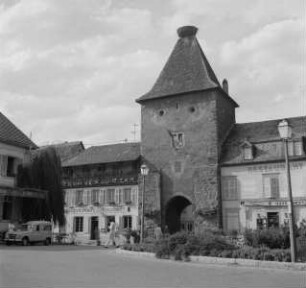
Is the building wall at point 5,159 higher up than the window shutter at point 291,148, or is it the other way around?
the window shutter at point 291,148

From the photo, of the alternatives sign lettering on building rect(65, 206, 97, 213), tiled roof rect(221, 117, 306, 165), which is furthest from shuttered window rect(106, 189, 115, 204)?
tiled roof rect(221, 117, 306, 165)

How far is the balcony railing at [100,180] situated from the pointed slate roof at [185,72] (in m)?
7.10

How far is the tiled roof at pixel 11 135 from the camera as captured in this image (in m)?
31.0

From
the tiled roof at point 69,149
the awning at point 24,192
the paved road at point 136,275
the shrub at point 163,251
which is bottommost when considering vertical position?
the paved road at point 136,275

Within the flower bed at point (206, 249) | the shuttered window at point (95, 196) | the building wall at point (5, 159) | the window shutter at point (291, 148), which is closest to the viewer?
the flower bed at point (206, 249)

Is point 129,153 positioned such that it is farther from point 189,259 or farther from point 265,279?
point 265,279

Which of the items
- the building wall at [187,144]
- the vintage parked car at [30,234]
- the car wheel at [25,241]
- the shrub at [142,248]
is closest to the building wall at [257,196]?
the building wall at [187,144]

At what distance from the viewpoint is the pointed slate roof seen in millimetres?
37406

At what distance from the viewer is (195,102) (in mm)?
36938

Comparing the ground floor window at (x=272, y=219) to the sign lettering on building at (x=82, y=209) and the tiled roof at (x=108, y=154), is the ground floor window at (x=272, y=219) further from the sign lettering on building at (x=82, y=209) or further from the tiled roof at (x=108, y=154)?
the sign lettering on building at (x=82, y=209)

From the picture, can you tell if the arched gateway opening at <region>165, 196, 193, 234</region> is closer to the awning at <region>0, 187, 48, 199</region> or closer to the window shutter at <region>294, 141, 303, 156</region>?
the window shutter at <region>294, 141, 303, 156</region>

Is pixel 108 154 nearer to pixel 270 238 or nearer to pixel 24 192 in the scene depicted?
pixel 24 192

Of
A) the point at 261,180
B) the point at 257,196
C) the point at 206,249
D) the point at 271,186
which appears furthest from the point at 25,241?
the point at 271,186

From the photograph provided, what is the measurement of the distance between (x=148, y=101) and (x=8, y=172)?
45.8 feet
